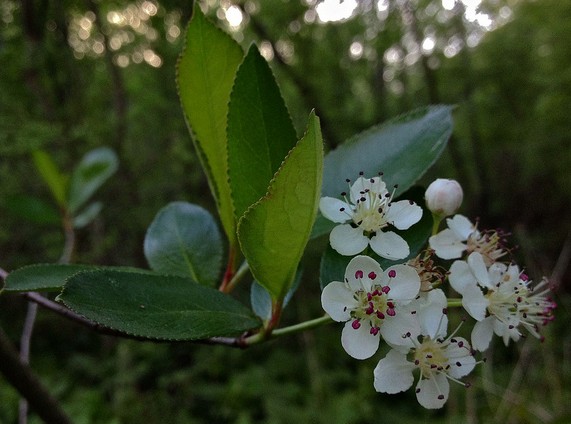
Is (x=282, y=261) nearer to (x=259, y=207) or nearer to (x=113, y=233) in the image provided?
(x=259, y=207)

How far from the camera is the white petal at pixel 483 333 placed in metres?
0.50

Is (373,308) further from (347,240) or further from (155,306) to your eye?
(155,306)

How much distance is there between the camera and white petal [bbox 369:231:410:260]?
47 centimetres

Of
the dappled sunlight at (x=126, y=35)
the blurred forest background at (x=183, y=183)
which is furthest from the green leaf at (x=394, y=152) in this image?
the dappled sunlight at (x=126, y=35)

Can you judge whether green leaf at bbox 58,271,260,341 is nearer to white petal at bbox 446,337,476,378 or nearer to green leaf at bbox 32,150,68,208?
white petal at bbox 446,337,476,378

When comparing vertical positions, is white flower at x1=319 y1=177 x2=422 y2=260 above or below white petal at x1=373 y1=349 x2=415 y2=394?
above

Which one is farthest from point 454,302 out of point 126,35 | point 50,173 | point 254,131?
point 126,35

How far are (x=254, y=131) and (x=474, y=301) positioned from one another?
0.88 feet

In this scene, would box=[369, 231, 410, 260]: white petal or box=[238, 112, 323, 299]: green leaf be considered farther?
box=[369, 231, 410, 260]: white petal

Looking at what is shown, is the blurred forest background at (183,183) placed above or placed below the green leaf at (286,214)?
below

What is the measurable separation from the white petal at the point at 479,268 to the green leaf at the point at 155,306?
0.23 meters

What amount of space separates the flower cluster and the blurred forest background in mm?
1115

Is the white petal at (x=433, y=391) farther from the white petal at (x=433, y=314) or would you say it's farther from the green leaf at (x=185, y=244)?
the green leaf at (x=185, y=244)

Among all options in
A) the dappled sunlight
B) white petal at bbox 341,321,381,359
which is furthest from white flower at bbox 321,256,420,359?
the dappled sunlight
